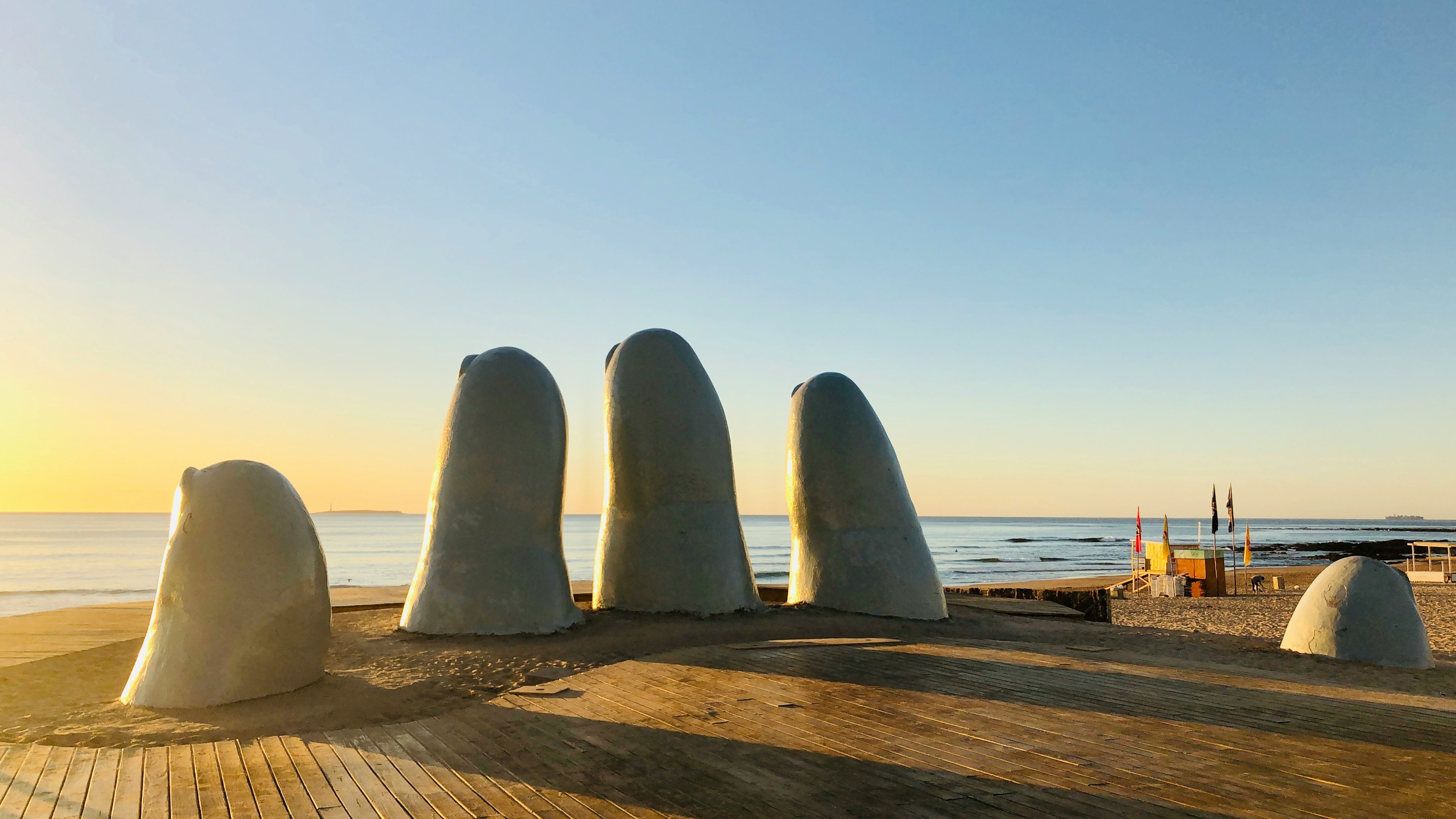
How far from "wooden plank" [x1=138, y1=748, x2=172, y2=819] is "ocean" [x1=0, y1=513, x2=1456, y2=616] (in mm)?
5534

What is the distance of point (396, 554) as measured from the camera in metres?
51.7

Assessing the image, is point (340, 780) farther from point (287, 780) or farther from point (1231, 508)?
point (1231, 508)

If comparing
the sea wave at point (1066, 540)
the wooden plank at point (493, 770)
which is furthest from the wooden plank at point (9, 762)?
the sea wave at point (1066, 540)

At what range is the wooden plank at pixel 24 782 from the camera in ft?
12.6

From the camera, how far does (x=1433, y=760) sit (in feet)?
14.1

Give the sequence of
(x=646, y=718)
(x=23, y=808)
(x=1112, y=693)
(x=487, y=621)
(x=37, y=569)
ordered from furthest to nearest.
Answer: (x=37, y=569) → (x=487, y=621) → (x=1112, y=693) → (x=646, y=718) → (x=23, y=808)

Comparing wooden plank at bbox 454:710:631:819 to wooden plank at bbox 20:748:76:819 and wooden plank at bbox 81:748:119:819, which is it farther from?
wooden plank at bbox 20:748:76:819

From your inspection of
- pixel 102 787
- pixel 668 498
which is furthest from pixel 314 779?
pixel 668 498

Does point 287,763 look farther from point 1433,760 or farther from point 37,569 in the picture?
point 37,569

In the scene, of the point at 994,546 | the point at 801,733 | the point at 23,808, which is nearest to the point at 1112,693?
the point at 801,733

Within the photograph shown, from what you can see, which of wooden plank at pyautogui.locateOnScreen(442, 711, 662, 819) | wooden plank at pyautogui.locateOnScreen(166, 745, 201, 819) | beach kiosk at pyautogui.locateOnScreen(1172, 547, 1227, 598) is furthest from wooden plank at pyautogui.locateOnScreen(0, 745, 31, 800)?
beach kiosk at pyautogui.locateOnScreen(1172, 547, 1227, 598)

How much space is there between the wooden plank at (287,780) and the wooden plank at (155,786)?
0.43 metres

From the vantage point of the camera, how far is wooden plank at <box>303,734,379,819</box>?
3799 mm

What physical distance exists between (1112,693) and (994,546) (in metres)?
69.1
